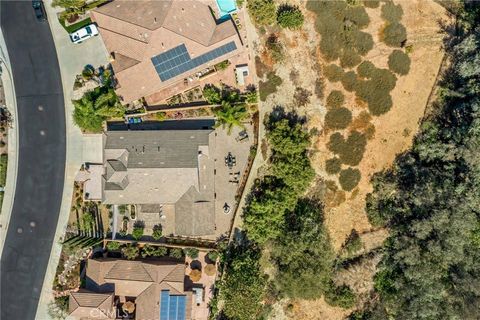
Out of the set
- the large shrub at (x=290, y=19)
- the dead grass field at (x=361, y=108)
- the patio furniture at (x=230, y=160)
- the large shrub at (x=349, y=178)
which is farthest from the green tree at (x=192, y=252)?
the large shrub at (x=290, y=19)

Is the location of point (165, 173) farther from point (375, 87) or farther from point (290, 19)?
point (375, 87)

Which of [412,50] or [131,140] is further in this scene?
[412,50]

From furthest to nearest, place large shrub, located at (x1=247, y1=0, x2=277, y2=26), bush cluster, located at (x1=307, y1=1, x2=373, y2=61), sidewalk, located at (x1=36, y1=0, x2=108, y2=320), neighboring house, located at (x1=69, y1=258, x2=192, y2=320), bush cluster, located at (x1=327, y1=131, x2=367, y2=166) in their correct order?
bush cluster, located at (x1=307, y1=1, x2=373, y2=61) < bush cluster, located at (x1=327, y1=131, x2=367, y2=166) < sidewalk, located at (x1=36, y1=0, x2=108, y2=320) < large shrub, located at (x1=247, y1=0, x2=277, y2=26) < neighboring house, located at (x1=69, y1=258, x2=192, y2=320)

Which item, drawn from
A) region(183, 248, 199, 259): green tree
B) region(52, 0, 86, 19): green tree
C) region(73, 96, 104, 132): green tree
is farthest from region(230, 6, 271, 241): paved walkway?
region(52, 0, 86, 19): green tree

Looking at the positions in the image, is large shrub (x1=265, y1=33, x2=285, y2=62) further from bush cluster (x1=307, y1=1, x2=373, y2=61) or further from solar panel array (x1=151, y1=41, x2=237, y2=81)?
bush cluster (x1=307, y1=1, x2=373, y2=61)

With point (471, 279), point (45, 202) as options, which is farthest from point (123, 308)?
point (471, 279)

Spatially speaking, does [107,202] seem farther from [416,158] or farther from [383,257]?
[416,158]
